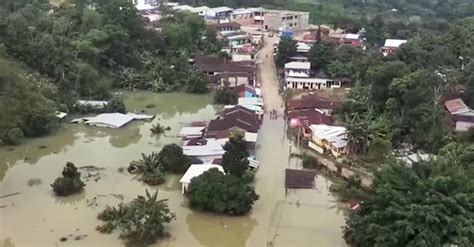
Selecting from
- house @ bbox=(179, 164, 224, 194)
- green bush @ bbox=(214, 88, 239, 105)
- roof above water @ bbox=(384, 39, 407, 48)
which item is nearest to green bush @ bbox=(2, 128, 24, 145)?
house @ bbox=(179, 164, 224, 194)

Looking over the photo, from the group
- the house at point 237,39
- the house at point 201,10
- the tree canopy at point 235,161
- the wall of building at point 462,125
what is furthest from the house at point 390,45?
the tree canopy at point 235,161

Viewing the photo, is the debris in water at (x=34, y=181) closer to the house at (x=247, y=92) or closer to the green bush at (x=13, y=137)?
the green bush at (x=13, y=137)

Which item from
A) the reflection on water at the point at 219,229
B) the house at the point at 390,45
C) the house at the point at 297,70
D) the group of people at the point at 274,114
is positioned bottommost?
the group of people at the point at 274,114

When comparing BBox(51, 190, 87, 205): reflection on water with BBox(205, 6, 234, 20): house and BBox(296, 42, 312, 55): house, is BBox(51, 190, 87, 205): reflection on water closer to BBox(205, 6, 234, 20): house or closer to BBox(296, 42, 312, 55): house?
BBox(296, 42, 312, 55): house

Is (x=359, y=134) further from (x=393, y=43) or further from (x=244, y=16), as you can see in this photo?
(x=244, y=16)

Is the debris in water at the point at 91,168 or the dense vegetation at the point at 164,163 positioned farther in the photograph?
the debris in water at the point at 91,168

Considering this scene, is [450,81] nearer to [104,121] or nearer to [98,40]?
[104,121]
